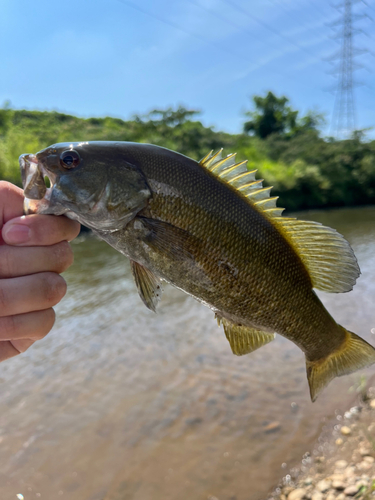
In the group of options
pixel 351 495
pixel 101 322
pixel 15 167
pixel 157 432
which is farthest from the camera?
pixel 15 167

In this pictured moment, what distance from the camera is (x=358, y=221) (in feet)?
81.7

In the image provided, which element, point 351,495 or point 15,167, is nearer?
point 351,495

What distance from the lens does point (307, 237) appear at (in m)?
1.77

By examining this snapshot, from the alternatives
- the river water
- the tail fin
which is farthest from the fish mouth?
the river water

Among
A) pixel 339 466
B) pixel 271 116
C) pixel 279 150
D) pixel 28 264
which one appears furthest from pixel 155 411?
pixel 271 116

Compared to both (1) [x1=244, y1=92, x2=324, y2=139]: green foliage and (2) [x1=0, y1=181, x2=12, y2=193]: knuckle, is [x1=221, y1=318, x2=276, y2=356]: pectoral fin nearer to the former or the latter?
(2) [x1=0, y1=181, x2=12, y2=193]: knuckle

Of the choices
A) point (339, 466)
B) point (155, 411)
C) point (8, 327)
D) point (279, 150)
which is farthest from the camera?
point (279, 150)

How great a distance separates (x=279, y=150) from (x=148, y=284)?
4676 centimetres

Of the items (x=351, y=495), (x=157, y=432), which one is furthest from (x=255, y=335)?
(x=157, y=432)

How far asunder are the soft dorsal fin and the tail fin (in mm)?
298

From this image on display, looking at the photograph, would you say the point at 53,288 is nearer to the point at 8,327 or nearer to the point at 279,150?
the point at 8,327

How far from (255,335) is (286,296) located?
260mm

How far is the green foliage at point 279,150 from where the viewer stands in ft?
104

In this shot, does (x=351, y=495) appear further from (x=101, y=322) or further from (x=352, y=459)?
(x=101, y=322)
